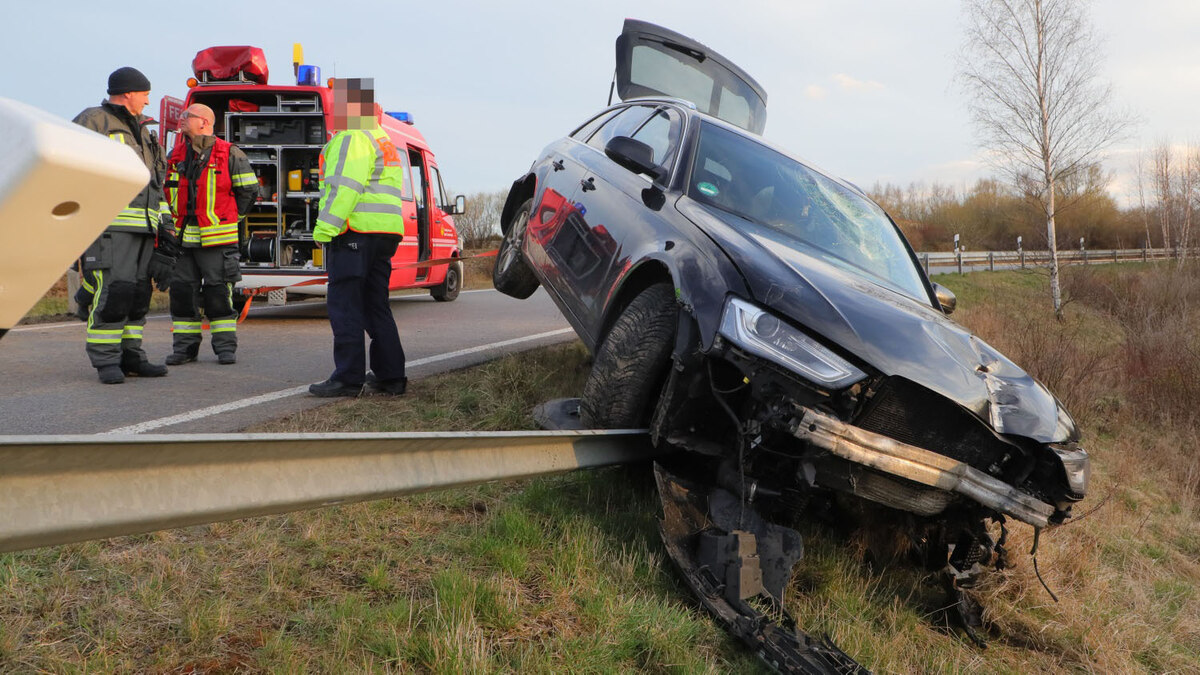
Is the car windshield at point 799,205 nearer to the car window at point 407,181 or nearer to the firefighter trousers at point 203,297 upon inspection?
the firefighter trousers at point 203,297

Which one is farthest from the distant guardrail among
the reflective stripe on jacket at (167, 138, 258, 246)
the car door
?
the reflective stripe on jacket at (167, 138, 258, 246)

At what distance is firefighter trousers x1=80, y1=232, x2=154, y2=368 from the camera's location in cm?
509

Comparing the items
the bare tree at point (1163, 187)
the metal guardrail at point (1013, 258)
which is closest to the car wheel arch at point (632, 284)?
the metal guardrail at point (1013, 258)

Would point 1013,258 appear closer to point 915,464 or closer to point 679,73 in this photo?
point 679,73

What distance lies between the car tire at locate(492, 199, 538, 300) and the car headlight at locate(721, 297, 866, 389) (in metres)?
3.08

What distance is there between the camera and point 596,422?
338 centimetres

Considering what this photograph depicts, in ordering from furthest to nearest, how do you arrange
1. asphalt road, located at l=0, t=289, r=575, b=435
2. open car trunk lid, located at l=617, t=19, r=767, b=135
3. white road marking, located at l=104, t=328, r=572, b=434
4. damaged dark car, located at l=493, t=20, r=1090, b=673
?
open car trunk lid, located at l=617, t=19, r=767, b=135 → asphalt road, located at l=0, t=289, r=575, b=435 → white road marking, located at l=104, t=328, r=572, b=434 → damaged dark car, located at l=493, t=20, r=1090, b=673

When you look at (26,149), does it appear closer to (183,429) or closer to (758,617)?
(758,617)

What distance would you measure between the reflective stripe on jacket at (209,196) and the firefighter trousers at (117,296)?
631 millimetres

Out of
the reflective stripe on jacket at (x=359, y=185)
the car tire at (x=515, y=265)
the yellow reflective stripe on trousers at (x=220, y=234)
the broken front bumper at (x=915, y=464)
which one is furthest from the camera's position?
the yellow reflective stripe on trousers at (x=220, y=234)

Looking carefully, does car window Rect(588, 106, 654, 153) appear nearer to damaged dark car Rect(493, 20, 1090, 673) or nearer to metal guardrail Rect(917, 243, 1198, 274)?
damaged dark car Rect(493, 20, 1090, 673)

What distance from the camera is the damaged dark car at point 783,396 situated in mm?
2613

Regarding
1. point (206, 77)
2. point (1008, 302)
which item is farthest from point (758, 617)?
point (1008, 302)

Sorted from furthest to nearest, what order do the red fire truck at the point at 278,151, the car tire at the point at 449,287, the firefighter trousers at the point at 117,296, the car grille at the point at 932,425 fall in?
1. the car tire at the point at 449,287
2. the red fire truck at the point at 278,151
3. the firefighter trousers at the point at 117,296
4. the car grille at the point at 932,425
